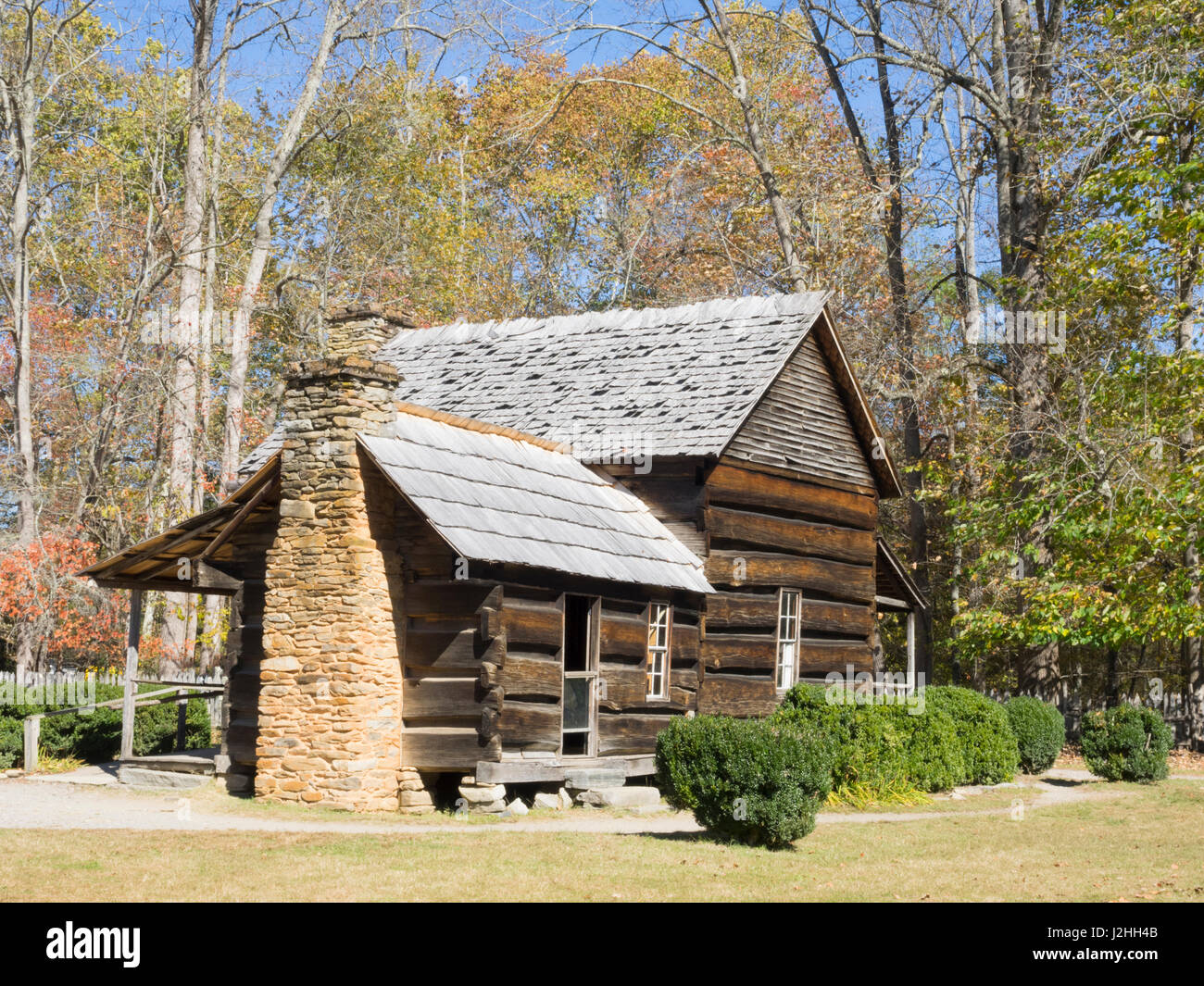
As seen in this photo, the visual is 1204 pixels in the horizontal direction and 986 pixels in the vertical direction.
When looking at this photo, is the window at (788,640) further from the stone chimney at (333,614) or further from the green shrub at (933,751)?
the stone chimney at (333,614)

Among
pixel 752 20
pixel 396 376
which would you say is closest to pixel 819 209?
pixel 752 20

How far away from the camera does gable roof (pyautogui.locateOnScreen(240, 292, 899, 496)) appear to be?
19.6 meters

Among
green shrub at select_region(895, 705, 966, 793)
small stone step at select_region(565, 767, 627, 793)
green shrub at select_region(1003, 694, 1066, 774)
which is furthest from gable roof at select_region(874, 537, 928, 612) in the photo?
small stone step at select_region(565, 767, 627, 793)

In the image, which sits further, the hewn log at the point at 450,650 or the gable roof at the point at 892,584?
the gable roof at the point at 892,584

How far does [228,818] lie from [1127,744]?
1363 centimetres

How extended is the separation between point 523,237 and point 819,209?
15861mm

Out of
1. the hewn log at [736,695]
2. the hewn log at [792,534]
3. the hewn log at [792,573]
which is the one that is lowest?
the hewn log at [736,695]

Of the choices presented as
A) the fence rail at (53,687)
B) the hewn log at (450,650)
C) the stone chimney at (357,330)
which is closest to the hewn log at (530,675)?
the hewn log at (450,650)

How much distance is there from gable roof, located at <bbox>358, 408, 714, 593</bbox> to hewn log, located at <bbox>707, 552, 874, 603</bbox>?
2.00 ft

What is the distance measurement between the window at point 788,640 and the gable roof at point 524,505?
8.70 feet

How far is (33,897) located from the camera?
959 cm

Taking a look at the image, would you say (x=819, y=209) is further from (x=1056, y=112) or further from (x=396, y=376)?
(x=396, y=376)

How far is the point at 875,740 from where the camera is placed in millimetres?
17328

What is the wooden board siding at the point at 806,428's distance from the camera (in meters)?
20.4
